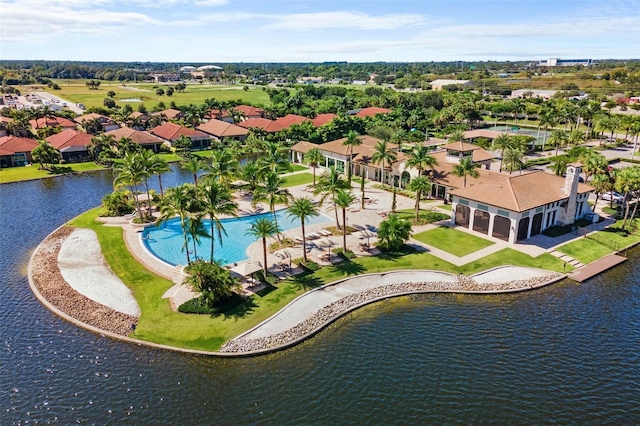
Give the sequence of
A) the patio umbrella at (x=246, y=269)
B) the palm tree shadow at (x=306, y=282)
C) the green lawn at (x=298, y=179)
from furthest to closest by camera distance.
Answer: the green lawn at (x=298, y=179), the patio umbrella at (x=246, y=269), the palm tree shadow at (x=306, y=282)

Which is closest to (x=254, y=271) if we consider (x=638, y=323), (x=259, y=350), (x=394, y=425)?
(x=259, y=350)

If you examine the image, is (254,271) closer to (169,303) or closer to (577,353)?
(169,303)

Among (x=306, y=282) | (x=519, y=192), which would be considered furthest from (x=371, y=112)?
(x=306, y=282)

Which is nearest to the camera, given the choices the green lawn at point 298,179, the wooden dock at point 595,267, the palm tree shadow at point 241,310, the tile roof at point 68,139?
the palm tree shadow at point 241,310

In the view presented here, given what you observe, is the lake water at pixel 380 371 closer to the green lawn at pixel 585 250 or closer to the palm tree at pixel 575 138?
the green lawn at pixel 585 250

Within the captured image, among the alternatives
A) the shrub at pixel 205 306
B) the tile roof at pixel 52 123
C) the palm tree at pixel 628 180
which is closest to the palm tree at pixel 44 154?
the tile roof at pixel 52 123

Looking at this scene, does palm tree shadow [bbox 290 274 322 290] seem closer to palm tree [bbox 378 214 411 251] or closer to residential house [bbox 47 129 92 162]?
palm tree [bbox 378 214 411 251]
